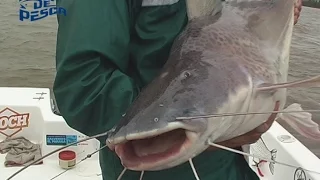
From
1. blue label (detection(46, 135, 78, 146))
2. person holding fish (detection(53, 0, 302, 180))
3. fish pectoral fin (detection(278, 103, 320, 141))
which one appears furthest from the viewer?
blue label (detection(46, 135, 78, 146))

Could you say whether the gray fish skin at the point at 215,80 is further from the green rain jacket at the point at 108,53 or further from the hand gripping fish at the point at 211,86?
the green rain jacket at the point at 108,53

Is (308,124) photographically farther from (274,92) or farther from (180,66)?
(180,66)

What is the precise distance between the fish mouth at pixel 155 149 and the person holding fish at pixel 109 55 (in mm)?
246

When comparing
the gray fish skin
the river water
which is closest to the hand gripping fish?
the gray fish skin

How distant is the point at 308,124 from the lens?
1.53 metres

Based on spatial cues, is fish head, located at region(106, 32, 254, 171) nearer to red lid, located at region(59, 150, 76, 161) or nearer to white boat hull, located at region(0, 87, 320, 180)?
white boat hull, located at region(0, 87, 320, 180)

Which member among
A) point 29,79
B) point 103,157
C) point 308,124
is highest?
point 308,124

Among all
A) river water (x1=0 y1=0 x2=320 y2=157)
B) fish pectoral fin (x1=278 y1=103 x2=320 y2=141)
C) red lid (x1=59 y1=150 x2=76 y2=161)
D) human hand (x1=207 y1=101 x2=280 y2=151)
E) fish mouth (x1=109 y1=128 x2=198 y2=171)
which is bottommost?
river water (x1=0 y1=0 x2=320 y2=157)

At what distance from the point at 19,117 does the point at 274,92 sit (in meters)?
2.44

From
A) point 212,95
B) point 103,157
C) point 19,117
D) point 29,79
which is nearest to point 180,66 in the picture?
point 212,95

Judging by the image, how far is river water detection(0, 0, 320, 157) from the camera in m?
6.82

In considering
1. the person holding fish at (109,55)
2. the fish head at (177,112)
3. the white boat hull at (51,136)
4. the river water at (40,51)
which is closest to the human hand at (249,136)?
the person holding fish at (109,55)

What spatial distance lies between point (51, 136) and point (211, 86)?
2261 mm

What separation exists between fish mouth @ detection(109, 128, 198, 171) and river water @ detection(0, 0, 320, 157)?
548 cm
